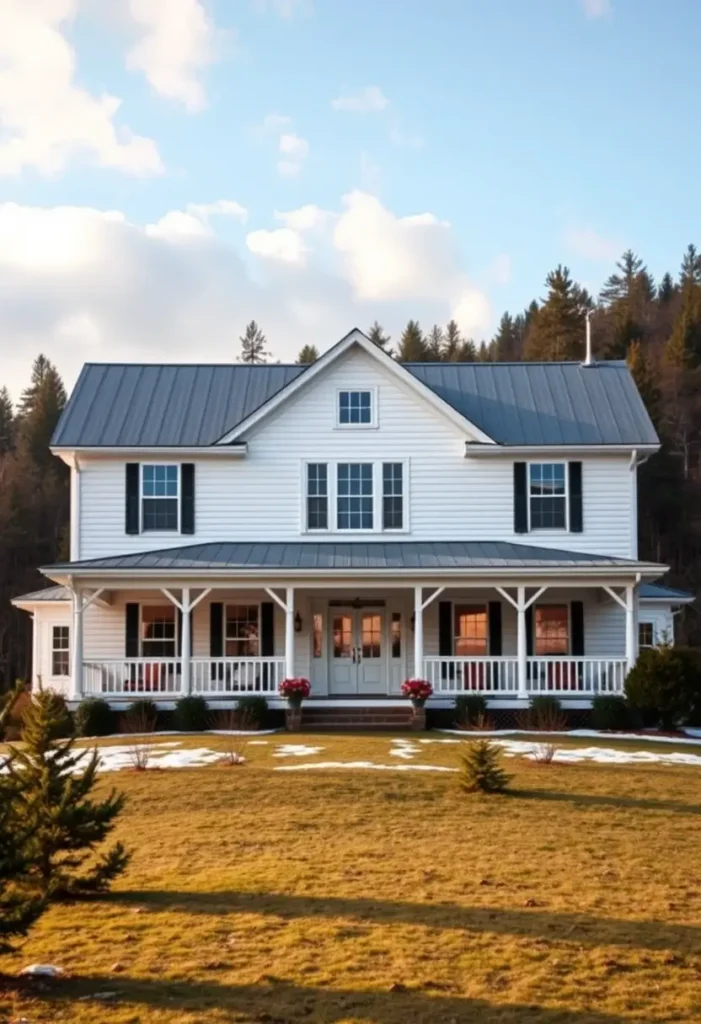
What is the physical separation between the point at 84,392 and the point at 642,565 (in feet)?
44.3

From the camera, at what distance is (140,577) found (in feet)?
80.1

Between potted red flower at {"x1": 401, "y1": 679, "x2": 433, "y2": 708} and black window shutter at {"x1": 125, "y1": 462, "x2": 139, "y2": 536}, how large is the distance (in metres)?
7.27

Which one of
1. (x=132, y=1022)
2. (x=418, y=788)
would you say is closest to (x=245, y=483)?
(x=418, y=788)

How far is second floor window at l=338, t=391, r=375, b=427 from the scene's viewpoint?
27.0m

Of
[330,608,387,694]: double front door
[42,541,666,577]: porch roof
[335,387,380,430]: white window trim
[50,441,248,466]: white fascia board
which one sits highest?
[335,387,380,430]: white window trim

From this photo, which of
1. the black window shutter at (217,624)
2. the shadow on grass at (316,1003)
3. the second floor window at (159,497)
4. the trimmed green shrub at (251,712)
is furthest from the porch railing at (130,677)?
the shadow on grass at (316,1003)

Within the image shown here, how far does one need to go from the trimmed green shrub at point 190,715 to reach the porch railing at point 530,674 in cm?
467

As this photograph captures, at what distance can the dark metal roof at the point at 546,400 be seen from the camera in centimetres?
2716

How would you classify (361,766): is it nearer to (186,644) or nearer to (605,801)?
(605,801)

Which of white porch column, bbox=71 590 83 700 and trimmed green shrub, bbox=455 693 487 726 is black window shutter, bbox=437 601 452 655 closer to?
trimmed green shrub, bbox=455 693 487 726

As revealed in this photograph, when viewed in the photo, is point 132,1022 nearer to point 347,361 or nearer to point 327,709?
point 327,709

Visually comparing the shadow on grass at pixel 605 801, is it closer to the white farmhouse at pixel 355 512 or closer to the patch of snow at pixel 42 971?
the patch of snow at pixel 42 971

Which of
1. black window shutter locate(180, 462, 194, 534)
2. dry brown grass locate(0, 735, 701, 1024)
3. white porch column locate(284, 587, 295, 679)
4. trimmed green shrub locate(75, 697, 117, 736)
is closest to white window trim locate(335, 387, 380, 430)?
black window shutter locate(180, 462, 194, 534)

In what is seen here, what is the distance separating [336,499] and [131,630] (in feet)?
17.7
